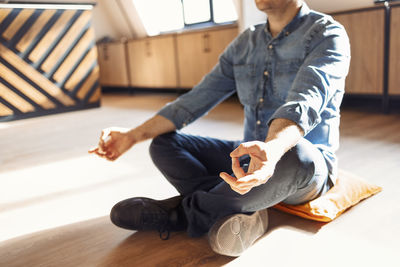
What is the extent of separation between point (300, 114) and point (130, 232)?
705 millimetres

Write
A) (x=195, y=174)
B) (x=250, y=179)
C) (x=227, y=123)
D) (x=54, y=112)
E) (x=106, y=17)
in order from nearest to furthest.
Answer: (x=250, y=179), (x=195, y=174), (x=227, y=123), (x=54, y=112), (x=106, y=17)

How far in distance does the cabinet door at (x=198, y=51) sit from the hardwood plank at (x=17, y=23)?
1794 mm

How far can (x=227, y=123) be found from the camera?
3.21m

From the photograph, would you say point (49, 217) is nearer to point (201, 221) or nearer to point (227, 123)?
point (201, 221)

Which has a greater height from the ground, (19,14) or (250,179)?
(19,14)

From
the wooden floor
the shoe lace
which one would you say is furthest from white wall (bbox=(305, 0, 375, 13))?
the shoe lace

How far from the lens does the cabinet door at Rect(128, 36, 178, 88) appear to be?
17.3ft

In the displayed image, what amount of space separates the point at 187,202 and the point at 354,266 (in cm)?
48

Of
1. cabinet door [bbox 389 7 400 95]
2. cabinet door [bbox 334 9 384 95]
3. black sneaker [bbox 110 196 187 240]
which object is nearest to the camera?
black sneaker [bbox 110 196 187 240]

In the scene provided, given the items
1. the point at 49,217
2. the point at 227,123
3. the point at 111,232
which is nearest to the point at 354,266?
the point at 111,232

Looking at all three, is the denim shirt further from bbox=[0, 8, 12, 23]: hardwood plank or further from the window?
the window

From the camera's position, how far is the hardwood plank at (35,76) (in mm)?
3965

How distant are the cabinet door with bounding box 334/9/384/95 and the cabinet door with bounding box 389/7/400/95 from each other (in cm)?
8

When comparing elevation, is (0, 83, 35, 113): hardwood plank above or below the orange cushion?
below
